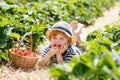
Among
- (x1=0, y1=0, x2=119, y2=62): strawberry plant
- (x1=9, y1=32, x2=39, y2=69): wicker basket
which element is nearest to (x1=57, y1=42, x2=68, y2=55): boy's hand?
(x1=9, y1=32, x2=39, y2=69): wicker basket

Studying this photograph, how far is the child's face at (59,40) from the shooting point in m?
4.81

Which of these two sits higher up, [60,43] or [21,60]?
[60,43]

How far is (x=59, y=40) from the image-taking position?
15.9 feet

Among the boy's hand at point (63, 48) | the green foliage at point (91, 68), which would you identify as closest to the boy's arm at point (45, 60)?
the boy's hand at point (63, 48)

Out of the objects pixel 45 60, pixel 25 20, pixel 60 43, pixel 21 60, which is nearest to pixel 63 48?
pixel 60 43

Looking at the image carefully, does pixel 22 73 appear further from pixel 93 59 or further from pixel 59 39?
pixel 93 59

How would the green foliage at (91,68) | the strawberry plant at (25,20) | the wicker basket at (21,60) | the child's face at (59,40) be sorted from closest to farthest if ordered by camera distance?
the green foliage at (91,68) → the child's face at (59,40) → the wicker basket at (21,60) → the strawberry plant at (25,20)

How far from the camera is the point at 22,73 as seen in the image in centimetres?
500

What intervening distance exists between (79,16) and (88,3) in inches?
75.1

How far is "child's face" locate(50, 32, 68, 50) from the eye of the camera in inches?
189

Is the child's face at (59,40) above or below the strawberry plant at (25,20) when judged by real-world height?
below

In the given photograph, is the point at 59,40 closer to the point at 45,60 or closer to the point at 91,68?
the point at 45,60

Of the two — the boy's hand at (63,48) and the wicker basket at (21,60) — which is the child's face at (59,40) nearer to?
the boy's hand at (63,48)

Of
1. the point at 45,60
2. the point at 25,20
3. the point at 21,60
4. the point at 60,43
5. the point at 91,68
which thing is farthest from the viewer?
the point at 25,20
